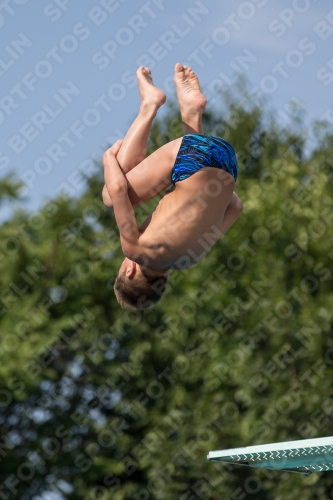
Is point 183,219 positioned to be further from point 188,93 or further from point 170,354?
point 170,354

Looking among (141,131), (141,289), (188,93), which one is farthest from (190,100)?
(141,289)

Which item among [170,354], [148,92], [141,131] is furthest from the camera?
[170,354]

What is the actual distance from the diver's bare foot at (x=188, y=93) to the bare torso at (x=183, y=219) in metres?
0.52

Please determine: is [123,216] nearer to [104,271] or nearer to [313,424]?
[313,424]

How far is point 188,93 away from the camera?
4984 mm

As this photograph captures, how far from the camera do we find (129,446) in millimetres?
13023

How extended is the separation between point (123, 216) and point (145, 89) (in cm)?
83

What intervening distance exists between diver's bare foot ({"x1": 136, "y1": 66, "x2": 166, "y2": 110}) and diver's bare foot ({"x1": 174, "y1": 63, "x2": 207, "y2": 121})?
14 centimetres

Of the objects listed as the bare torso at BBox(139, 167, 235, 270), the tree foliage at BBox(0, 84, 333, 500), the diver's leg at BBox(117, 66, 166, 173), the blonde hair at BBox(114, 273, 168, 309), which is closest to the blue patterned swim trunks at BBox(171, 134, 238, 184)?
the bare torso at BBox(139, 167, 235, 270)

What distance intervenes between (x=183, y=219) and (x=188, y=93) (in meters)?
0.87

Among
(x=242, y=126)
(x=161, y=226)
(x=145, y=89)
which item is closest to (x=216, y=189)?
(x=161, y=226)

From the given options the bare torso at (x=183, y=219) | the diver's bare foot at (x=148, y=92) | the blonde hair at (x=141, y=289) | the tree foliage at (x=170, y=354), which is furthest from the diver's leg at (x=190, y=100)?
the tree foliage at (x=170, y=354)

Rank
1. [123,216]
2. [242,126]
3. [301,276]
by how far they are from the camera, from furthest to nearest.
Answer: [242,126]
[301,276]
[123,216]

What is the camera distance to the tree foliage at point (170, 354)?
1213 cm
